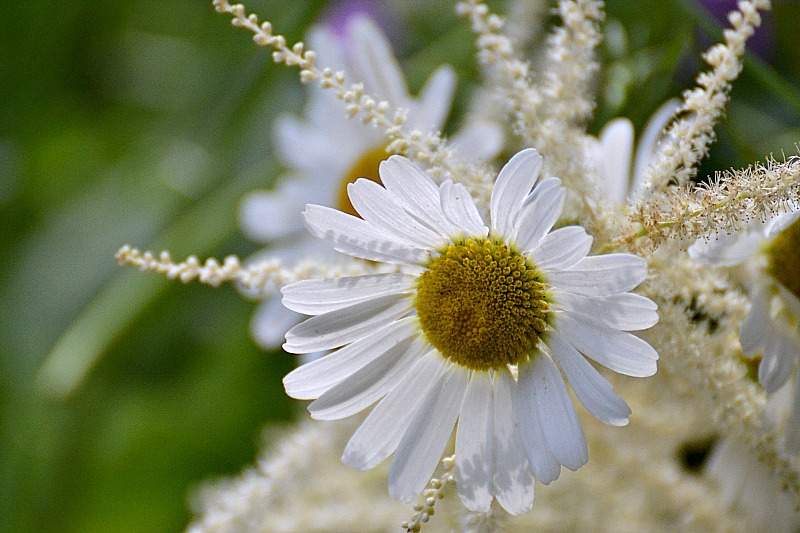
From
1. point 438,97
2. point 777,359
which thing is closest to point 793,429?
point 777,359

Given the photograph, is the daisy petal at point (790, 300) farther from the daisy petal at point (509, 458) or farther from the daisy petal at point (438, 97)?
the daisy petal at point (438, 97)

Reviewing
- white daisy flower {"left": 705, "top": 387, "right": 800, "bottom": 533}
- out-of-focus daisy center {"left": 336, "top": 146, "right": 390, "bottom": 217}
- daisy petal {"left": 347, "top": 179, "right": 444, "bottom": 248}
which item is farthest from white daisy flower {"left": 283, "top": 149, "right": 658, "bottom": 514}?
out-of-focus daisy center {"left": 336, "top": 146, "right": 390, "bottom": 217}

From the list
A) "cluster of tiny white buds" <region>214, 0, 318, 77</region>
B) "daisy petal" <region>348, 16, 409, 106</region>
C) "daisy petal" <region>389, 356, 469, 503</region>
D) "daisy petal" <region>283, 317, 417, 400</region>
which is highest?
"daisy petal" <region>348, 16, 409, 106</region>

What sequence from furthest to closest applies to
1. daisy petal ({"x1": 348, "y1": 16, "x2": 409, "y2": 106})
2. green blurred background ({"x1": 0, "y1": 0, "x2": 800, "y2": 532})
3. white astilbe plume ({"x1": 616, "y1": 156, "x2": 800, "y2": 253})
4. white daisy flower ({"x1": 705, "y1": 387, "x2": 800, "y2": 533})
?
1. green blurred background ({"x1": 0, "y1": 0, "x2": 800, "y2": 532})
2. daisy petal ({"x1": 348, "y1": 16, "x2": 409, "y2": 106})
3. white daisy flower ({"x1": 705, "y1": 387, "x2": 800, "y2": 533})
4. white astilbe plume ({"x1": 616, "y1": 156, "x2": 800, "y2": 253})

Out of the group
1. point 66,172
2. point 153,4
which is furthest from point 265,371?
point 153,4

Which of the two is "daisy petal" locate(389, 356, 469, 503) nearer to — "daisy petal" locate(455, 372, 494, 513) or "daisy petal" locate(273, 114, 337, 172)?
"daisy petal" locate(455, 372, 494, 513)

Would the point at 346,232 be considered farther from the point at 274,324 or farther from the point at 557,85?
the point at 274,324
